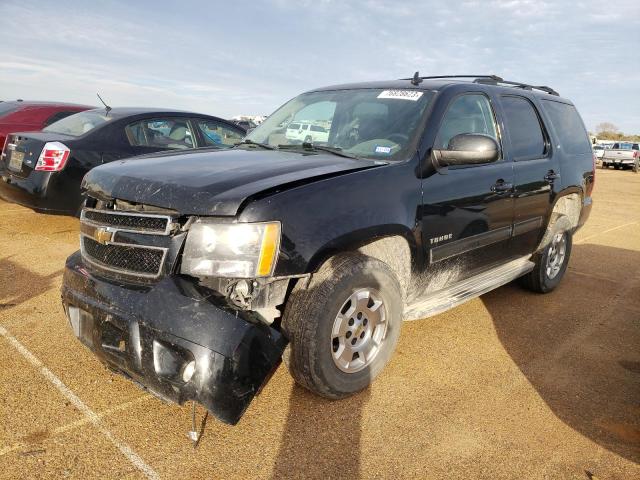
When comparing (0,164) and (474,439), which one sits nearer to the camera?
(474,439)

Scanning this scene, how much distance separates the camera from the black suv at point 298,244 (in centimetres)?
225

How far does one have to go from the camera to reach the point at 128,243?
2.48 meters

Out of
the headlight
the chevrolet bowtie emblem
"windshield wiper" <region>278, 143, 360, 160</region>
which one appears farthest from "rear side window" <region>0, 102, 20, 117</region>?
the headlight

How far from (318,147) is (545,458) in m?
2.26

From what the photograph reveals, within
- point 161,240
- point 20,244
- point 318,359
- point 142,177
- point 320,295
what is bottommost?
point 20,244

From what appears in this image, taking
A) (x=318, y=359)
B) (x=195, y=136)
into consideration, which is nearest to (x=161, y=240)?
(x=318, y=359)

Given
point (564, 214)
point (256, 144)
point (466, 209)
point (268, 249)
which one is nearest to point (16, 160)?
point (256, 144)

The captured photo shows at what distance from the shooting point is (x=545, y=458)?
241 cm

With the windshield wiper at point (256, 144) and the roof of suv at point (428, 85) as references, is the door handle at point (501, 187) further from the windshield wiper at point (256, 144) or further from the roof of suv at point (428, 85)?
the windshield wiper at point (256, 144)

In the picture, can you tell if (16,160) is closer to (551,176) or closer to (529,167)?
(529,167)

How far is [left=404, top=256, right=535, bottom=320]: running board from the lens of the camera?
322 centimetres

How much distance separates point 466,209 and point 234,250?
182 centimetres

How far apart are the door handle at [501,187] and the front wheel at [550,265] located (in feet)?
3.91

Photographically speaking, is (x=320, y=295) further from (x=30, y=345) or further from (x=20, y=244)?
(x=20, y=244)
